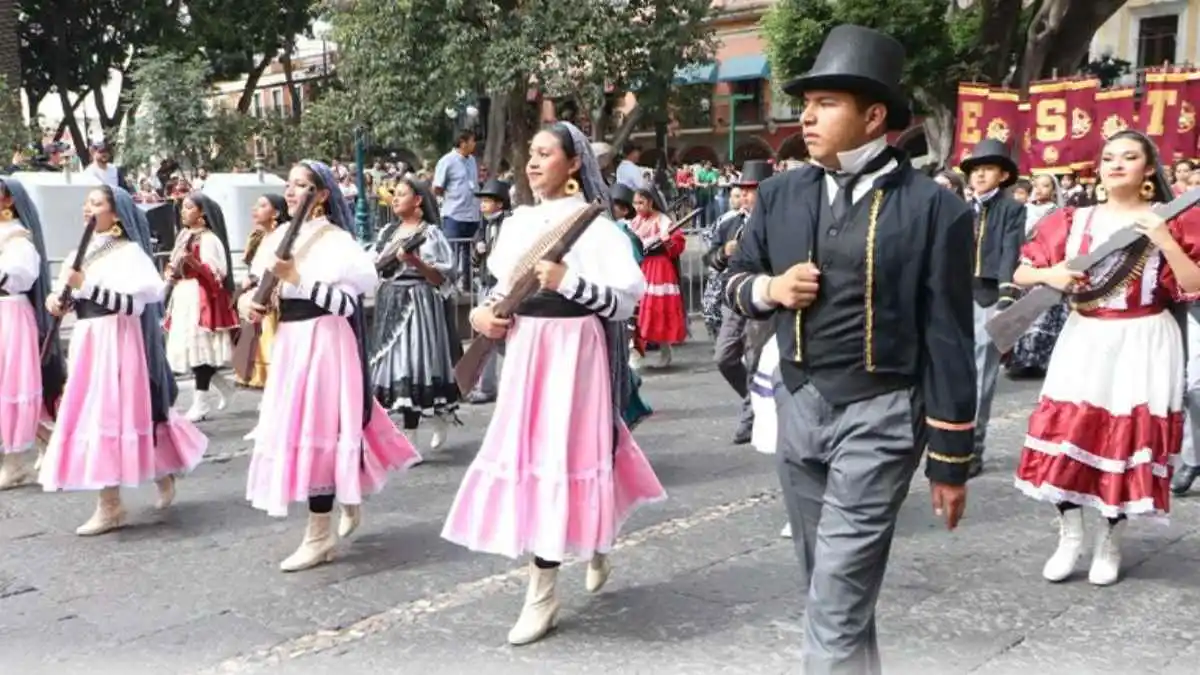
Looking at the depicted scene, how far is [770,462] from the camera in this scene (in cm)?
682

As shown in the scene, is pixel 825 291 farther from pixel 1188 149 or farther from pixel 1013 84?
pixel 1013 84

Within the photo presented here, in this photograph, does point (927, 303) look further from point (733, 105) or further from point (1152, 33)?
point (733, 105)

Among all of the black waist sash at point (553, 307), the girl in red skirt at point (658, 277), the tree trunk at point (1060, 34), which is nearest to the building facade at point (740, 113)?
the tree trunk at point (1060, 34)

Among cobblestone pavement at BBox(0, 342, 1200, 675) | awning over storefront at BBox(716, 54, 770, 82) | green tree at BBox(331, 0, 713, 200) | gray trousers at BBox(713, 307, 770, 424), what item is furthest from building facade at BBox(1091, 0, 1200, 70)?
cobblestone pavement at BBox(0, 342, 1200, 675)

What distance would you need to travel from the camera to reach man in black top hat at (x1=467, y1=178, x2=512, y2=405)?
899 centimetres

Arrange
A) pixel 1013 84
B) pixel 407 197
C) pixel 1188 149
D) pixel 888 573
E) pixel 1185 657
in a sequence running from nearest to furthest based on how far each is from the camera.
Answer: pixel 1185 657 → pixel 888 573 → pixel 407 197 → pixel 1188 149 → pixel 1013 84

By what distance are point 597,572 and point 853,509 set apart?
5.83ft

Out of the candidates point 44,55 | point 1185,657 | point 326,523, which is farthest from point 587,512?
point 44,55

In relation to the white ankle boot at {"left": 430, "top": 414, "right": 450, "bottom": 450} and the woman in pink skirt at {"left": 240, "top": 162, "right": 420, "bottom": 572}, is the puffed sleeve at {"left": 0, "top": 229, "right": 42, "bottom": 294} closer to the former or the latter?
the woman in pink skirt at {"left": 240, "top": 162, "right": 420, "bottom": 572}

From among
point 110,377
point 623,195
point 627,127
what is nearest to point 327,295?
point 110,377

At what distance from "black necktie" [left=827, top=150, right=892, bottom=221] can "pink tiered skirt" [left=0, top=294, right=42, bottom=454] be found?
5.00m

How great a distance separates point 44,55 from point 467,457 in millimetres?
29919

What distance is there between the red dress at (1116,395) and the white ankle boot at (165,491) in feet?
14.0

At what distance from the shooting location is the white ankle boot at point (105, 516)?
18.2 ft
